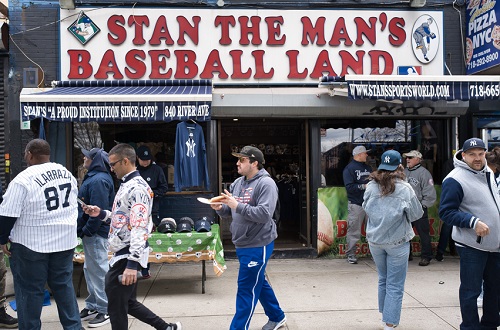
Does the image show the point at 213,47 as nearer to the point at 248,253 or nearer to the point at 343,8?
the point at 343,8

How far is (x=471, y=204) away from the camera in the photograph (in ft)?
13.5

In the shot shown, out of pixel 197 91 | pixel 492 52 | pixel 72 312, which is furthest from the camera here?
pixel 492 52

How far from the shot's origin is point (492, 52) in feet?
24.6

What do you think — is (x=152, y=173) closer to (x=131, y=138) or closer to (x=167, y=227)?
(x=131, y=138)

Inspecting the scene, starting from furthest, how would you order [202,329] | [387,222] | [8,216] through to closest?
[202,329] < [387,222] < [8,216]

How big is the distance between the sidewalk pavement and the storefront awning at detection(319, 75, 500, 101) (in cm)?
264

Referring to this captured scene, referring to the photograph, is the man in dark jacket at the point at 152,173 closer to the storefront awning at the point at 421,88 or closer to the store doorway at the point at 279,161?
the store doorway at the point at 279,161

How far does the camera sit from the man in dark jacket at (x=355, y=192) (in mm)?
7629

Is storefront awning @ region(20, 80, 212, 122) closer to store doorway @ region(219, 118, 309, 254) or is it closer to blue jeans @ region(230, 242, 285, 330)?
store doorway @ region(219, 118, 309, 254)

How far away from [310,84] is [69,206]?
5.06m

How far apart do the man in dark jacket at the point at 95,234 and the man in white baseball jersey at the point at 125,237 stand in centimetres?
117

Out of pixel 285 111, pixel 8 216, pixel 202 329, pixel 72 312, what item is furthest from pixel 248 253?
pixel 285 111

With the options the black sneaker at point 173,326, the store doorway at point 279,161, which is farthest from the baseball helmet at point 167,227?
the store doorway at point 279,161

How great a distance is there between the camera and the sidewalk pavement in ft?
16.5
